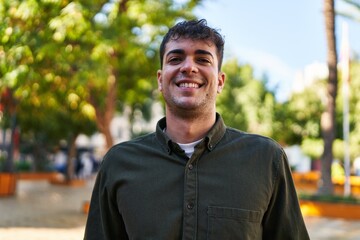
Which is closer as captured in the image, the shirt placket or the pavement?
the shirt placket

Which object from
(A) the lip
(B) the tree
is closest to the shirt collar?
(A) the lip

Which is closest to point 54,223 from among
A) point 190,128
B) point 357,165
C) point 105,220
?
point 105,220

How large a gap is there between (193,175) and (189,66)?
422mm

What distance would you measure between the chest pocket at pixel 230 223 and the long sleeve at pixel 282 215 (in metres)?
0.14

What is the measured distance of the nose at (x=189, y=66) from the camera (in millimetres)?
2201

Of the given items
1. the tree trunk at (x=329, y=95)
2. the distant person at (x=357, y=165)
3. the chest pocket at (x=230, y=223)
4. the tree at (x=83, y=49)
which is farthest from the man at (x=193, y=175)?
the distant person at (x=357, y=165)

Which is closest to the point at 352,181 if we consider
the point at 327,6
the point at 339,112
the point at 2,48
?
the point at 339,112

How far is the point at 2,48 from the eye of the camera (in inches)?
358

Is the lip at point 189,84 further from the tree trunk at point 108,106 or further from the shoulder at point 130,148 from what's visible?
the tree trunk at point 108,106

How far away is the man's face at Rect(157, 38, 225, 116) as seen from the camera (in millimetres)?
2199

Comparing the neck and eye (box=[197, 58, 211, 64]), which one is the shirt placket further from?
eye (box=[197, 58, 211, 64])

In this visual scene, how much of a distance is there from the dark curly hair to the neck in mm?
263

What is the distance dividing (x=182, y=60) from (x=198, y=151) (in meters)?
0.38

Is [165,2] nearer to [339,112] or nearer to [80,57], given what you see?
[80,57]
